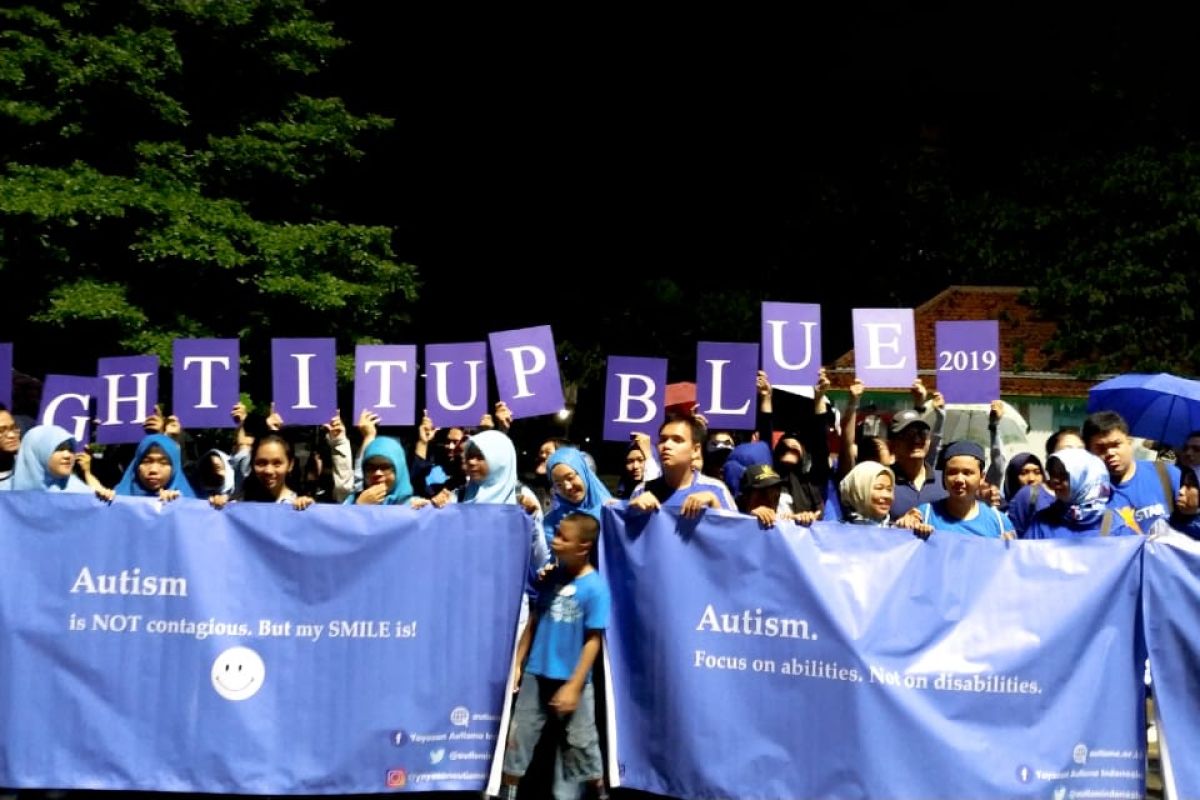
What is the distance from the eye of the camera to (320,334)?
1950cm

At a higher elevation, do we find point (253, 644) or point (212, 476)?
point (212, 476)

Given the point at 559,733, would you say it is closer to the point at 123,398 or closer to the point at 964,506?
the point at 964,506

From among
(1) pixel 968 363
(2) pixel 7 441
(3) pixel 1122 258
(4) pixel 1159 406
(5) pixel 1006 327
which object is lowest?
(2) pixel 7 441

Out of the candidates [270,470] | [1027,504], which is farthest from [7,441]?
[1027,504]

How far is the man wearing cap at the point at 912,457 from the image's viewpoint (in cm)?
903

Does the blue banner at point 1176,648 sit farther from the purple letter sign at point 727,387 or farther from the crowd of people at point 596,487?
the purple letter sign at point 727,387

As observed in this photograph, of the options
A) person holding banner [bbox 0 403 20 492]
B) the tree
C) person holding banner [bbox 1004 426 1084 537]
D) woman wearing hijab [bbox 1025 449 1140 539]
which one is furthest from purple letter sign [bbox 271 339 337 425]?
the tree

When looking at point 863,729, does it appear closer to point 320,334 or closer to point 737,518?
point 737,518

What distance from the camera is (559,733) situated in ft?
24.6

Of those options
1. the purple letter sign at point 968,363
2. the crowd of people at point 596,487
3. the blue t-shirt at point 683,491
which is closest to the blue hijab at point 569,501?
the crowd of people at point 596,487

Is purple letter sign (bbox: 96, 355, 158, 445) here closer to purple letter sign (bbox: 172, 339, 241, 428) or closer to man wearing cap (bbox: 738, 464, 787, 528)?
purple letter sign (bbox: 172, 339, 241, 428)

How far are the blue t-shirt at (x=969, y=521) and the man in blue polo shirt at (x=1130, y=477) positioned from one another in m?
0.79

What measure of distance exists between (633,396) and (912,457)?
1593mm

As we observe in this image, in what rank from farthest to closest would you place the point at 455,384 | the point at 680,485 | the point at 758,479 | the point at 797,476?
the point at 797,476, the point at 455,384, the point at 758,479, the point at 680,485
